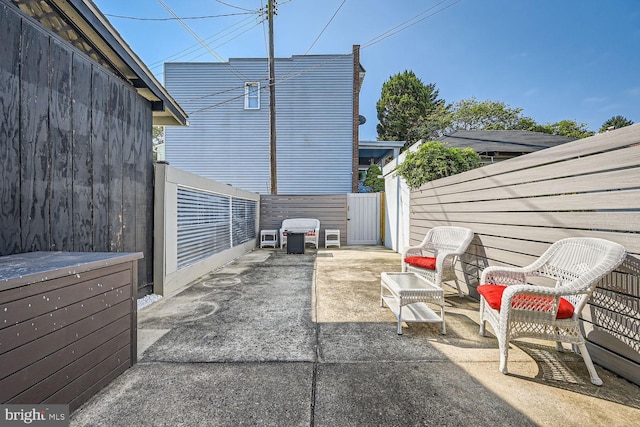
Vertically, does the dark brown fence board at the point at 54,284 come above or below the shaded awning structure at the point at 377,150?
below

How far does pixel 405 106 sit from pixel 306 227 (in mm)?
17674

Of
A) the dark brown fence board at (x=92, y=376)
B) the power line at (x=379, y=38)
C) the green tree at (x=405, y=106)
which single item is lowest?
the dark brown fence board at (x=92, y=376)

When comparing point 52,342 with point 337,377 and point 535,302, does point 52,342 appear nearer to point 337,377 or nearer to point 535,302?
point 337,377

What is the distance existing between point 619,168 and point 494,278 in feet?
3.85

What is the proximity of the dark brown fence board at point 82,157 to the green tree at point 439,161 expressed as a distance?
4857 mm

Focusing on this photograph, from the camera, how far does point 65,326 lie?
4.45 feet

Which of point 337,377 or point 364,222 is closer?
point 337,377

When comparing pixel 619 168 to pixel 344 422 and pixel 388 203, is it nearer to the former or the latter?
pixel 344 422

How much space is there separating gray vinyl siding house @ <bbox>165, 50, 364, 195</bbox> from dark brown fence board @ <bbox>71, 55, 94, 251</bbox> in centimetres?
786

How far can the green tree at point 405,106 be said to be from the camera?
69.3 feet

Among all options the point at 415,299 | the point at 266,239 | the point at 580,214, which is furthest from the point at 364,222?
the point at 580,214

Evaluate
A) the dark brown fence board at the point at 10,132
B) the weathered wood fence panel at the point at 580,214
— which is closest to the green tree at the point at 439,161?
the weathered wood fence panel at the point at 580,214

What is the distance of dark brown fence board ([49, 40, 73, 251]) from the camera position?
227 centimetres

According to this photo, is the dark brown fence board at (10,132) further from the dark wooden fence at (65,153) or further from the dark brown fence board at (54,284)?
the dark brown fence board at (54,284)
